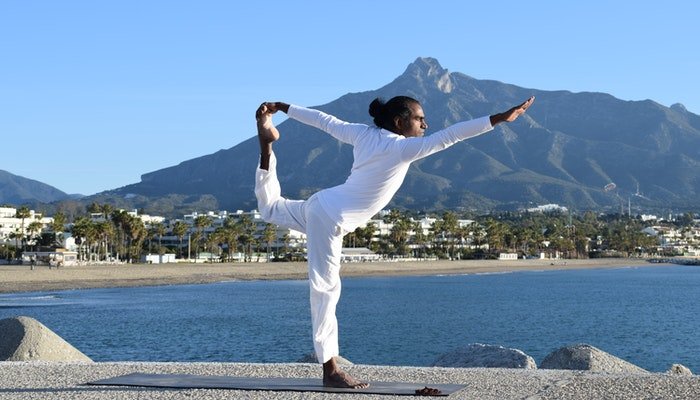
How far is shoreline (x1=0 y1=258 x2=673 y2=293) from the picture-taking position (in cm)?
8219

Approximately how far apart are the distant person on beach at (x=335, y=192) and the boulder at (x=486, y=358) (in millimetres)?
6861

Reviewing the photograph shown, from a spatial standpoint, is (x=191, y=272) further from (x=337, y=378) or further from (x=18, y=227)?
(x=337, y=378)

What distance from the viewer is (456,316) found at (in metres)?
57.4

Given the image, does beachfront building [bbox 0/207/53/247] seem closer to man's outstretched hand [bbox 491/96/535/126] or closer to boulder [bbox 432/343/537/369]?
boulder [bbox 432/343/537/369]

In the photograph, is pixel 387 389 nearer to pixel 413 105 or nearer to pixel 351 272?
pixel 413 105

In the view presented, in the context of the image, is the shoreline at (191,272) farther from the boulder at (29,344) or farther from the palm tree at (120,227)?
the boulder at (29,344)

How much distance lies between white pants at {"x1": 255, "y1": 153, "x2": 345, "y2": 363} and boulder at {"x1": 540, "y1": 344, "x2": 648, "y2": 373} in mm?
7457

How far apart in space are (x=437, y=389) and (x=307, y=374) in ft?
6.55

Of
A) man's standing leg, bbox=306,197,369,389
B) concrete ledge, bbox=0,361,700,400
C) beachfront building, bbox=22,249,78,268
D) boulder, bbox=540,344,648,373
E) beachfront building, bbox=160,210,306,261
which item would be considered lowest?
boulder, bbox=540,344,648,373

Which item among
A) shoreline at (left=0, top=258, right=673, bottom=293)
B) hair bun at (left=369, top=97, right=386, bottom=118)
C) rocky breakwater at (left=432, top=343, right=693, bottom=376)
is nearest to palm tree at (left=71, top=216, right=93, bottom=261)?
shoreline at (left=0, top=258, right=673, bottom=293)

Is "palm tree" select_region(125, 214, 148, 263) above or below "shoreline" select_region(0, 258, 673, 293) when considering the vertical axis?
above

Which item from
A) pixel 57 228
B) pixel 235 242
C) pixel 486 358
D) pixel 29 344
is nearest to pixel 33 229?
pixel 57 228

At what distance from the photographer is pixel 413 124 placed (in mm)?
8484

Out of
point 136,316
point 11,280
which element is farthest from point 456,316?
point 11,280
